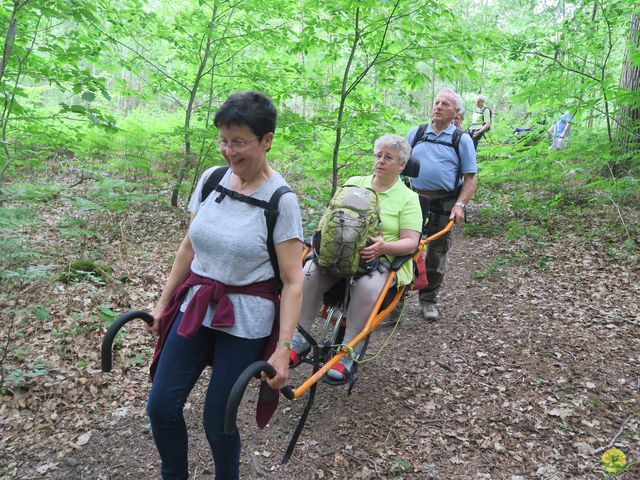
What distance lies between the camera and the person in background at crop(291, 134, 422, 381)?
3.34 meters

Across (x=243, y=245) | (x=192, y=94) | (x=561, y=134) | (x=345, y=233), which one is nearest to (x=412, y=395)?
(x=345, y=233)

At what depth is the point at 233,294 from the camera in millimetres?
2066

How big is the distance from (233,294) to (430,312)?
12.5 feet

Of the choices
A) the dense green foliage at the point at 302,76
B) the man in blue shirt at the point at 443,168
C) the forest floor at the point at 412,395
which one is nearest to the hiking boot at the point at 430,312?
the man in blue shirt at the point at 443,168

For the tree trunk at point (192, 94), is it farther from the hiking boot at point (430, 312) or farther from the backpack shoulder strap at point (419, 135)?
the hiking boot at point (430, 312)

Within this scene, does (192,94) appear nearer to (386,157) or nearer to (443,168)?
(443,168)

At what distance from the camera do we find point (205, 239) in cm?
205

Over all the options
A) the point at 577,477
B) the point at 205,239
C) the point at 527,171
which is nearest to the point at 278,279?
the point at 205,239

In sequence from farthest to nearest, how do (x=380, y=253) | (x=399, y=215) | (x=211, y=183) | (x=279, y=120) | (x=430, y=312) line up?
(x=279, y=120)
(x=430, y=312)
(x=399, y=215)
(x=380, y=253)
(x=211, y=183)

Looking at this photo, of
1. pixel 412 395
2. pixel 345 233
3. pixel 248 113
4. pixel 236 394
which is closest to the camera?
pixel 236 394

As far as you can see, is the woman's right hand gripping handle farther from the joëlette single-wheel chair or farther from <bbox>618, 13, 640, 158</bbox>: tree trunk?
<bbox>618, 13, 640, 158</bbox>: tree trunk

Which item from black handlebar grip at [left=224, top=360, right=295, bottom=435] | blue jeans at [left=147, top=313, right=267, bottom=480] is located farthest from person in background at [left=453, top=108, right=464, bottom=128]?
black handlebar grip at [left=224, top=360, right=295, bottom=435]

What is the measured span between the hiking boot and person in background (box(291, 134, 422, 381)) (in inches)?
71.6

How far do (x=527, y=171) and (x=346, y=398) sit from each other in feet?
21.7
